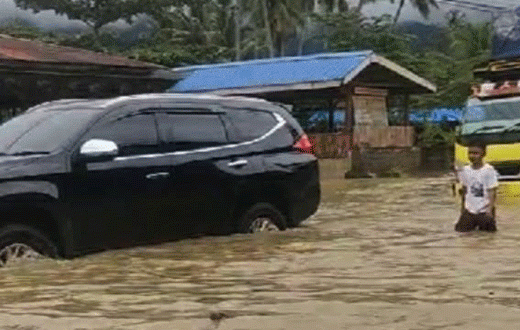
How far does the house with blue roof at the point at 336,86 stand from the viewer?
2925cm

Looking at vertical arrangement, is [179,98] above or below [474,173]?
above

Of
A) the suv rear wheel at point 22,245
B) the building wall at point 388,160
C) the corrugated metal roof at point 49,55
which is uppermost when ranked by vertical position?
the corrugated metal roof at point 49,55

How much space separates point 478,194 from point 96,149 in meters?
4.49

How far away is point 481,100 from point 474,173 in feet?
20.5

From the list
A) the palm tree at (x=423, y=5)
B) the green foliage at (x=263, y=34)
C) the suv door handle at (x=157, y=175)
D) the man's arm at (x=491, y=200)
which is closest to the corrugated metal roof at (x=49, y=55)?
the suv door handle at (x=157, y=175)

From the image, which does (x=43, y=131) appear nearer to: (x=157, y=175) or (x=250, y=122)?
(x=157, y=175)

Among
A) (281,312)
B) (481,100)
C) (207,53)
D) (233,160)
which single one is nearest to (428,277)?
(281,312)

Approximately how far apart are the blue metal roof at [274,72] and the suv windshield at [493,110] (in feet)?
37.6

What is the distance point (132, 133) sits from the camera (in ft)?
28.9

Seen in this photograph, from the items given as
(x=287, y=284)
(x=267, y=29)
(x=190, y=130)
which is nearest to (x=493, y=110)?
(x=190, y=130)

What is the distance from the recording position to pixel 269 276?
7340mm

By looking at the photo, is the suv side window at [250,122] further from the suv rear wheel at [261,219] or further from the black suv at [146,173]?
the suv rear wheel at [261,219]

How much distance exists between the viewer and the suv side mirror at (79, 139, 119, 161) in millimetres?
8188

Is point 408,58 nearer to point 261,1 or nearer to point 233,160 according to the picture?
point 261,1
